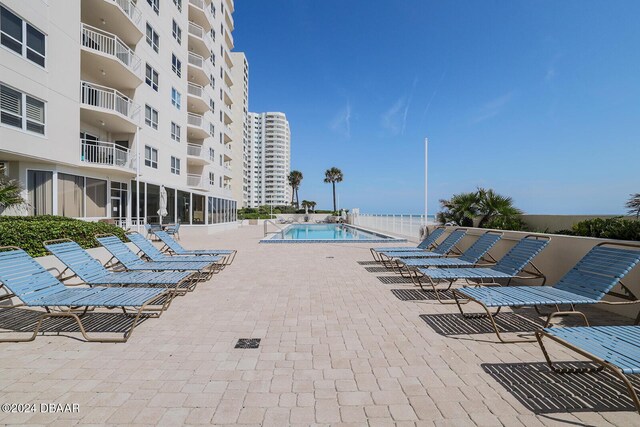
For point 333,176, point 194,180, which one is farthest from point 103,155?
point 333,176

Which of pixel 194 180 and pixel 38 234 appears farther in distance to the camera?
pixel 194 180

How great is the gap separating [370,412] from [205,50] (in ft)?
108

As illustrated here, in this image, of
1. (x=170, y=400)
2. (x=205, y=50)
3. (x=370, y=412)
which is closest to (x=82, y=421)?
(x=170, y=400)

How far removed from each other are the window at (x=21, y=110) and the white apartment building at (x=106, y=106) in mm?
34

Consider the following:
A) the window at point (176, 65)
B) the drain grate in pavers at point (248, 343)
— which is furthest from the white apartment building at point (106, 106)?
the drain grate in pavers at point (248, 343)

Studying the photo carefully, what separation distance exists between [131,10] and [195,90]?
9541mm

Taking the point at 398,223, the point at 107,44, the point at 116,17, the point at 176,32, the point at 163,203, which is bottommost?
the point at 398,223

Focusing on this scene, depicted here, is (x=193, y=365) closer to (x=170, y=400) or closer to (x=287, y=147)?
(x=170, y=400)

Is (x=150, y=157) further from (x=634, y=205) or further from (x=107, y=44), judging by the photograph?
(x=634, y=205)

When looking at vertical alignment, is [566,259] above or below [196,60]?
below

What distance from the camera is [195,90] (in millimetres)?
26594

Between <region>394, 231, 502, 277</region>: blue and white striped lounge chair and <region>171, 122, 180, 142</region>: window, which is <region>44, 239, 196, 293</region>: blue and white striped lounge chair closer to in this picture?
<region>394, 231, 502, 277</region>: blue and white striped lounge chair

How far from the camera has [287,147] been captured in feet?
428

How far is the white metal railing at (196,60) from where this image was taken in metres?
26.6
